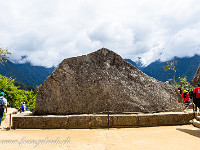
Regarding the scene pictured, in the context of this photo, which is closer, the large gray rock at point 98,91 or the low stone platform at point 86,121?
the low stone platform at point 86,121

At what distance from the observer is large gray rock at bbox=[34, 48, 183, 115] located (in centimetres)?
570

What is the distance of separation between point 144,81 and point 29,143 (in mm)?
4130

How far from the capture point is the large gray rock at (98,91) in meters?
5.70

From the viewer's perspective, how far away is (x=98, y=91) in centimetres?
580

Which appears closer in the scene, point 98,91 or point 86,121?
point 86,121

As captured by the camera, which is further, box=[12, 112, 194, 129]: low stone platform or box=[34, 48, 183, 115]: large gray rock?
box=[34, 48, 183, 115]: large gray rock

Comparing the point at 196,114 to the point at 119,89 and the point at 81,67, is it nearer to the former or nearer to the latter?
the point at 119,89

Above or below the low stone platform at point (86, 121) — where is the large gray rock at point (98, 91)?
above

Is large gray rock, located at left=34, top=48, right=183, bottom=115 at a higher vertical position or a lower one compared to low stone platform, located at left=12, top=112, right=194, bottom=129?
higher

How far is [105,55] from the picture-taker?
6277mm

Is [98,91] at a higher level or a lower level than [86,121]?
higher

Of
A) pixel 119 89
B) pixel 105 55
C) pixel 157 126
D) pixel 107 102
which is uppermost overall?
pixel 105 55

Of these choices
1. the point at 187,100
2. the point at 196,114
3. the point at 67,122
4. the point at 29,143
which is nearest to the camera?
the point at 29,143

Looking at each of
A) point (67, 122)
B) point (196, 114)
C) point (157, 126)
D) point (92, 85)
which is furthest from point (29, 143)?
point (196, 114)
